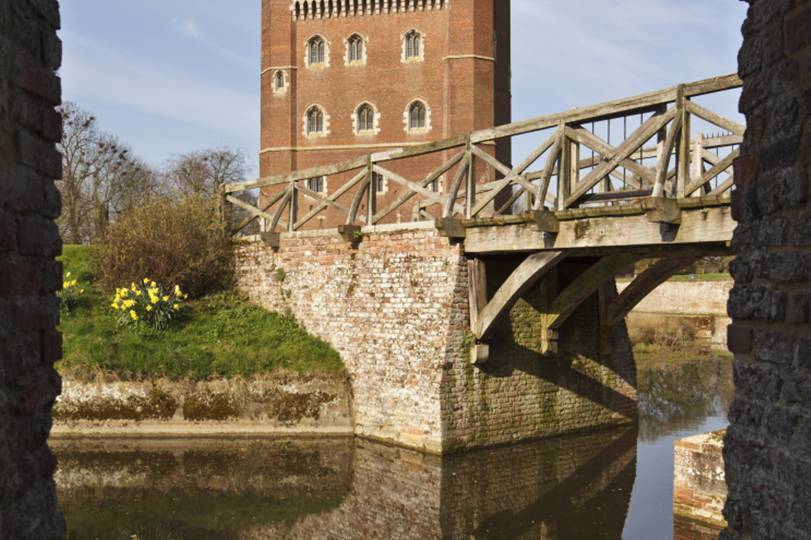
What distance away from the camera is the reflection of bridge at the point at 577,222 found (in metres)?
8.88

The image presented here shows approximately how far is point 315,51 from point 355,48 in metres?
1.69

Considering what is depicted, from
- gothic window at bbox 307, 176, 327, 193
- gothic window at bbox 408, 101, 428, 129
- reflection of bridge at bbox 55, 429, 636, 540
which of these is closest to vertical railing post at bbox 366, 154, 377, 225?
reflection of bridge at bbox 55, 429, 636, 540

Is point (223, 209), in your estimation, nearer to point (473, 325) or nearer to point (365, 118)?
point (473, 325)

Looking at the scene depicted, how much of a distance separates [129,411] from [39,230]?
36.2 feet

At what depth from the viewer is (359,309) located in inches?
527

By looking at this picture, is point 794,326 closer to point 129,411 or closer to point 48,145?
point 48,145

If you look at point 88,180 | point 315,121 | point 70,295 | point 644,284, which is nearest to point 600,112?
point 644,284

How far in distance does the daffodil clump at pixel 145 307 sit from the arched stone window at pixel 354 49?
1870 centimetres

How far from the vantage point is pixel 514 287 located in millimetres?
11219

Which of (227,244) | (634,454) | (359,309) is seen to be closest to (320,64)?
(227,244)

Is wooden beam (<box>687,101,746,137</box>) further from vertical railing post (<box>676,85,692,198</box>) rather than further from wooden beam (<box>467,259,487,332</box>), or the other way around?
wooden beam (<box>467,259,487,332</box>)

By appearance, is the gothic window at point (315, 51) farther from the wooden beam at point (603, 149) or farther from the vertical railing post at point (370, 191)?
the wooden beam at point (603, 149)

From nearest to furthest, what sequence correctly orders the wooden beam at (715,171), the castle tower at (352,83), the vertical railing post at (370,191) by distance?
the wooden beam at (715,171) → the vertical railing post at (370,191) → the castle tower at (352,83)

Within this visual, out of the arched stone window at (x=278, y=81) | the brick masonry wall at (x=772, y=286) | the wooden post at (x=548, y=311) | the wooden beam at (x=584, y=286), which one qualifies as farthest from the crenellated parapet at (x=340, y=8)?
the brick masonry wall at (x=772, y=286)
